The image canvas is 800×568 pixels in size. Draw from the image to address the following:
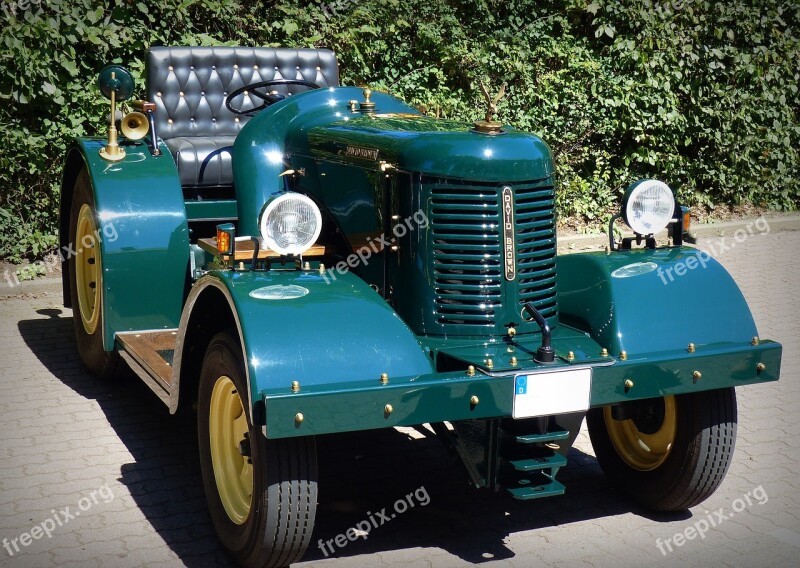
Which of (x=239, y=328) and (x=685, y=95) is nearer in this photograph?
(x=239, y=328)

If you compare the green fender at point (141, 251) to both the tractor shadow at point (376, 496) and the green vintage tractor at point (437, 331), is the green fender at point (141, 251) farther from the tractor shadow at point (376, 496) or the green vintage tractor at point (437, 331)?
the tractor shadow at point (376, 496)

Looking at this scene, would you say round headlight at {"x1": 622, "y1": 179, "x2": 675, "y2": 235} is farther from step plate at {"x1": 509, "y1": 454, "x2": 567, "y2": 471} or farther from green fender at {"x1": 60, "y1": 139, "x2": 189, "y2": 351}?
green fender at {"x1": 60, "y1": 139, "x2": 189, "y2": 351}

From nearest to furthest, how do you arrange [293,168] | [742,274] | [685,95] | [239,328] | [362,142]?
[239,328] < [362,142] < [293,168] < [742,274] < [685,95]

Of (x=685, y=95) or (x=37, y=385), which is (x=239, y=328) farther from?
(x=685, y=95)

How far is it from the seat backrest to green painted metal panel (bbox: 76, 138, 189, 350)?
5.17 feet

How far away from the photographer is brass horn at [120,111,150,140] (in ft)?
17.4

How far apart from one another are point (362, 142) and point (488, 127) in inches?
22.7

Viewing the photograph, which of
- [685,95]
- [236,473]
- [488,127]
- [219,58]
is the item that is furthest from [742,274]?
[236,473]

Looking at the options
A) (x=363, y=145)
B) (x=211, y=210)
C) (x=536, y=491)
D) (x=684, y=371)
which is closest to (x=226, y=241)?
(x=363, y=145)

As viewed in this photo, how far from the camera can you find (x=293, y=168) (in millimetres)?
4746

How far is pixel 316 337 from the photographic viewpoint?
10.6ft

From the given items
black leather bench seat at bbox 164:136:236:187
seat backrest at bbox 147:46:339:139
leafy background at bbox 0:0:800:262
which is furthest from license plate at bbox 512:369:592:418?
leafy background at bbox 0:0:800:262

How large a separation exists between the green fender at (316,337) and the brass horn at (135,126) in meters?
2.10

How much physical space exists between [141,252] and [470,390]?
7.57ft
